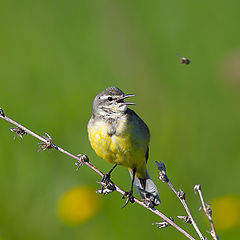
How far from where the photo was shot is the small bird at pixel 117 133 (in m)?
4.73

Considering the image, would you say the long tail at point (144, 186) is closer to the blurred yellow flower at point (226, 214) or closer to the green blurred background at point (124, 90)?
the green blurred background at point (124, 90)

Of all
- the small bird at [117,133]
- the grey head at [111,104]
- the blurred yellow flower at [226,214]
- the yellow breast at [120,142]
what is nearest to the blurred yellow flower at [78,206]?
the small bird at [117,133]

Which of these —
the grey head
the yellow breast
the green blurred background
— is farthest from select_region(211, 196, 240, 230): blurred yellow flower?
the grey head

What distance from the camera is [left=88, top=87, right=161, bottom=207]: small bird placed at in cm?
473

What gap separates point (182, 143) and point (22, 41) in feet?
12.9

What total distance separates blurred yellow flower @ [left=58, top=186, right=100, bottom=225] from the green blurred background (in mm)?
49

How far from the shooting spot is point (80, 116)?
725 cm

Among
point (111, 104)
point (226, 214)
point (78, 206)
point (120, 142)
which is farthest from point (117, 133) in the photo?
point (226, 214)

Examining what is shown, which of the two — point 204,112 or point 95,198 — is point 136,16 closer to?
point 204,112

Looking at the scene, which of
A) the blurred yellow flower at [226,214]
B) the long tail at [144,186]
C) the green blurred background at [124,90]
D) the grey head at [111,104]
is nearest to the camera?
the grey head at [111,104]

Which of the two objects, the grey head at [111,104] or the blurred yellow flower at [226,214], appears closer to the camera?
the grey head at [111,104]

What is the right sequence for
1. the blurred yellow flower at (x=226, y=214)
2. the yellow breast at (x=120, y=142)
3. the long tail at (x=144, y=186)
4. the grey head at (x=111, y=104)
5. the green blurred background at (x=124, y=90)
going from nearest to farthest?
1. the yellow breast at (x=120, y=142)
2. the grey head at (x=111, y=104)
3. the blurred yellow flower at (x=226, y=214)
4. the long tail at (x=144, y=186)
5. the green blurred background at (x=124, y=90)

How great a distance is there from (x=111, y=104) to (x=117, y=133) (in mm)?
338

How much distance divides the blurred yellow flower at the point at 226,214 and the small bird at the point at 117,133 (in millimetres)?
888
